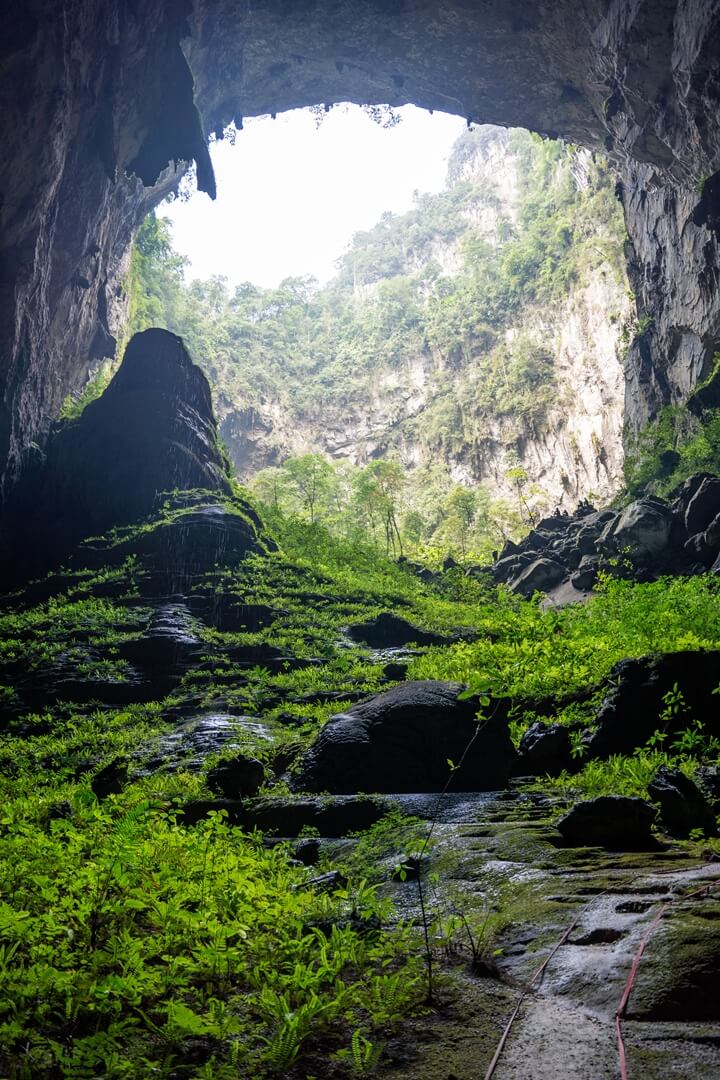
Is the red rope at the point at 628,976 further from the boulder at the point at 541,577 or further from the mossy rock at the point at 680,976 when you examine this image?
the boulder at the point at 541,577

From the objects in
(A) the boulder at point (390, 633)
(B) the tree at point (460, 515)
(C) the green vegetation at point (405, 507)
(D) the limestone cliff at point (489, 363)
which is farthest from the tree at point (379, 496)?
(A) the boulder at point (390, 633)

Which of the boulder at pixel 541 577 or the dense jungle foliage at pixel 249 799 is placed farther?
the boulder at pixel 541 577

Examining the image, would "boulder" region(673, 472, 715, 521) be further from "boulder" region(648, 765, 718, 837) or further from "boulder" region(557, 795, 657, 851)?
"boulder" region(557, 795, 657, 851)

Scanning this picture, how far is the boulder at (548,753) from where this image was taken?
8.12 m

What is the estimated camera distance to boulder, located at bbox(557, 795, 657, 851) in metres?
4.96

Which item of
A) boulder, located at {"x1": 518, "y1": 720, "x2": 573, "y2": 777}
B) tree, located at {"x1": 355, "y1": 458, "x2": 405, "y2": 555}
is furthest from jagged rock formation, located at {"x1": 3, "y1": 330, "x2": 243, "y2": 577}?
boulder, located at {"x1": 518, "y1": 720, "x2": 573, "y2": 777}

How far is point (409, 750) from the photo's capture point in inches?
323

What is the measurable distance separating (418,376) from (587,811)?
6582 cm

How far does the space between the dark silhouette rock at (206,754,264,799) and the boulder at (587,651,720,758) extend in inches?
153

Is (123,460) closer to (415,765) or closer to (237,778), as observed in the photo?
(237,778)

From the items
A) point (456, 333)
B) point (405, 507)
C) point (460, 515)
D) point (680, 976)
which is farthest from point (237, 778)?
point (456, 333)

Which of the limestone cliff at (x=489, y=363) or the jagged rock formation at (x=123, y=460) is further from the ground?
the limestone cliff at (x=489, y=363)

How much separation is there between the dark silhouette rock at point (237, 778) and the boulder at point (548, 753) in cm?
318

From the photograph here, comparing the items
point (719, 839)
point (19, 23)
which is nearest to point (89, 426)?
point (19, 23)
